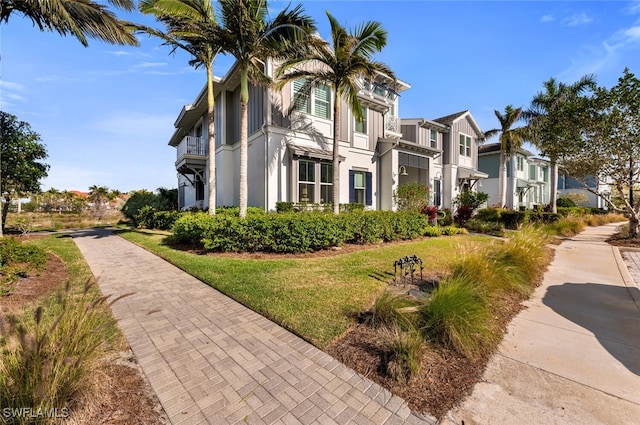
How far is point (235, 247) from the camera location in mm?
8805

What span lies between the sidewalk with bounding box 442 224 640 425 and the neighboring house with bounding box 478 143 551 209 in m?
26.9

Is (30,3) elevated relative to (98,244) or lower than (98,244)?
elevated

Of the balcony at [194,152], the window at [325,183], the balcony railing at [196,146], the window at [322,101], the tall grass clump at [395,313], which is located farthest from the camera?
the balcony railing at [196,146]

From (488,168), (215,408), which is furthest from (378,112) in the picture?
(488,168)

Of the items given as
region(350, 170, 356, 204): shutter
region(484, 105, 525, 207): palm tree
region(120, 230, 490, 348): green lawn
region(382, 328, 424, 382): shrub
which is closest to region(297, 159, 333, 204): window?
region(350, 170, 356, 204): shutter

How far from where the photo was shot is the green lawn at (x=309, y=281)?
4125 millimetres

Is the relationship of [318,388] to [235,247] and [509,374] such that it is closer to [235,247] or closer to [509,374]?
[509,374]

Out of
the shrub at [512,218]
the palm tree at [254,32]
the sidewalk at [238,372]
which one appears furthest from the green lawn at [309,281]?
the shrub at [512,218]

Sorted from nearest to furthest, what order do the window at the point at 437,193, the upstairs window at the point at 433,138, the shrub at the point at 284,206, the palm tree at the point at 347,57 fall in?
the palm tree at the point at 347,57, the shrub at the point at 284,206, the window at the point at 437,193, the upstairs window at the point at 433,138

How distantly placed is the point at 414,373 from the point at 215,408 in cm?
201

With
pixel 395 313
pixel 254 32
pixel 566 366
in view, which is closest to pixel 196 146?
pixel 254 32

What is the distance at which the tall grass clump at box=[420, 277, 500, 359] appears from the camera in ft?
10.8

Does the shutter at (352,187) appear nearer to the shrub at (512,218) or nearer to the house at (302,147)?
the house at (302,147)

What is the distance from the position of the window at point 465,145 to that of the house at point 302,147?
4.28 metres
